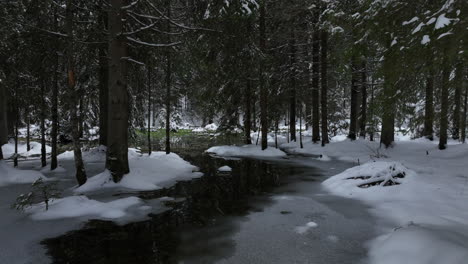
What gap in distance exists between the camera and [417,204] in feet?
24.1

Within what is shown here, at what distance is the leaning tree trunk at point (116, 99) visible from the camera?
9766mm

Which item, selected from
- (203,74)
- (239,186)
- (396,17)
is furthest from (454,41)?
(203,74)

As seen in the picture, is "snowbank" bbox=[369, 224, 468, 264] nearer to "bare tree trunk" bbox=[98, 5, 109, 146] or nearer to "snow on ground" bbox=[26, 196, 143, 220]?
"snow on ground" bbox=[26, 196, 143, 220]

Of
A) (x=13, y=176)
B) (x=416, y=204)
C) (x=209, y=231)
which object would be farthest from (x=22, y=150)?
(x=416, y=204)

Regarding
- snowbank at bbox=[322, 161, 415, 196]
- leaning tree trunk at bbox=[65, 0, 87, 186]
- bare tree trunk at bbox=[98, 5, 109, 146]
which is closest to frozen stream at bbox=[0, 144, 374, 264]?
snowbank at bbox=[322, 161, 415, 196]

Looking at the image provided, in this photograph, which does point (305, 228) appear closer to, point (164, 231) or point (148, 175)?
point (164, 231)

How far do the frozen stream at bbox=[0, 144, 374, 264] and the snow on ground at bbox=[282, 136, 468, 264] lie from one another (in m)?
0.40

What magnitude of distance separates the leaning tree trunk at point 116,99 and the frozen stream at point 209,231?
56.2 inches

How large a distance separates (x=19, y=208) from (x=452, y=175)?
12231 mm

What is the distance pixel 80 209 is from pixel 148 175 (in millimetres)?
3696

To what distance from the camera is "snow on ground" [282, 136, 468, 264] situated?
15.2ft

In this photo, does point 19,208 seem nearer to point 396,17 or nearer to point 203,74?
point 396,17

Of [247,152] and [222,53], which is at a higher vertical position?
[222,53]

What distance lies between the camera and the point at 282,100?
23.2 m
